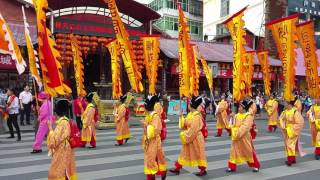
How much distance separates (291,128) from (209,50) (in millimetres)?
19563

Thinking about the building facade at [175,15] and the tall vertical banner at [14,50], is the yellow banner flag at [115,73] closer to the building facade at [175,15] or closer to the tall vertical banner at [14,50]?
the tall vertical banner at [14,50]

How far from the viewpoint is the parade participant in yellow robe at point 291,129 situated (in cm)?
952

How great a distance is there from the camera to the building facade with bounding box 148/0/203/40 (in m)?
40.3

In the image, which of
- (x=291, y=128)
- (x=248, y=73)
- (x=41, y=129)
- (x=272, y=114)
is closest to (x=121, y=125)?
(x=41, y=129)

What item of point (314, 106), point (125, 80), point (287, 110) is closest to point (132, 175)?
point (287, 110)

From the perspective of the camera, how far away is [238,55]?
31.9 feet

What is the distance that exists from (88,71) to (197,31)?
17853 mm

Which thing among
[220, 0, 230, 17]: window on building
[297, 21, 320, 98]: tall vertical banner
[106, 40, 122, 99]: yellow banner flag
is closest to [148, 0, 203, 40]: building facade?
[220, 0, 230, 17]: window on building

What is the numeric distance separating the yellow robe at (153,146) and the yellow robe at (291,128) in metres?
3.40

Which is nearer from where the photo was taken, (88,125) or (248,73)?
(88,125)

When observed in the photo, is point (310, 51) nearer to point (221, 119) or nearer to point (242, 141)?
point (221, 119)

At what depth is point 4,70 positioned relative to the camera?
21297mm

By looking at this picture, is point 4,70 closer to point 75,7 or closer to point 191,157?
point 75,7

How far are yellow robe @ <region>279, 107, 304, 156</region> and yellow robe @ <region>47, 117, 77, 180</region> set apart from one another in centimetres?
513
